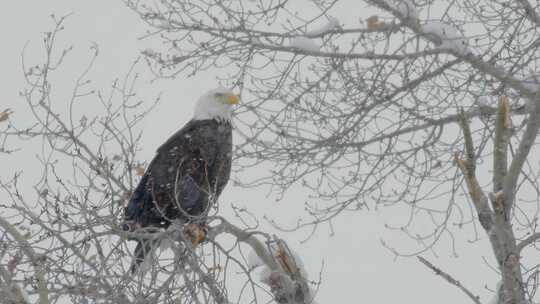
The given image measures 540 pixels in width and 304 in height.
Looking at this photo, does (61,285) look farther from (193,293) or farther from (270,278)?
(270,278)

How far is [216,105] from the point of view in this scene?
716cm

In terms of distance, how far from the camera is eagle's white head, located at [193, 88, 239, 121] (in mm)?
7105

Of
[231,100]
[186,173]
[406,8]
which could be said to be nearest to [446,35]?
[406,8]

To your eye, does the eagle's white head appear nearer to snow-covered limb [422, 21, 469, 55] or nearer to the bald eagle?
the bald eagle

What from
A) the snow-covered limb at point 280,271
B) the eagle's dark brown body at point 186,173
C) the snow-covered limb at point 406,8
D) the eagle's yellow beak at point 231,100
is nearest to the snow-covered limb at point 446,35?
the snow-covered limb at point 406,8

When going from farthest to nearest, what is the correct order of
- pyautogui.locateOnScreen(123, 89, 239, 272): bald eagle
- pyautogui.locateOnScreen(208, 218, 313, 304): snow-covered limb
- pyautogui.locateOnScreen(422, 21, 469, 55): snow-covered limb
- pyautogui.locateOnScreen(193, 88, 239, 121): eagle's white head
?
pyautogui.locateOnScreen(422, 21, 469, 55): snow-covered limb < pyautogui.locateOnScreen(193, 88, 239, 121): eagle's white head < pyautogui.locateOnScreen(123, 89, 239, 272): bald eagle < pyautogui.locateOnScreen(208, 218, 313, 304): snow-covered limb

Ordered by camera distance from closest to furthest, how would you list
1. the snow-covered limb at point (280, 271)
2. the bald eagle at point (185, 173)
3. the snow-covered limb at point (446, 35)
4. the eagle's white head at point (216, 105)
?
the snow-covered limb at point (280, 271) < the bald eagle at point (185, 173) < the eagle's white head at point (216, 105) < the snow-covered limb at point (446, 35)

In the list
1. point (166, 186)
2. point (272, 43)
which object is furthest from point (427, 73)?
point (166, 186)

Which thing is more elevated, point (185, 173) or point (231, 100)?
point (231, 100)

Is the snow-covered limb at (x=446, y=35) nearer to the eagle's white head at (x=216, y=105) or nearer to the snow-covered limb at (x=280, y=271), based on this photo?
the eagle's white head at (x=216, y=105)

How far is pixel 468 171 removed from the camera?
3.64 m

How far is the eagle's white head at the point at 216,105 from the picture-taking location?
23.3ft

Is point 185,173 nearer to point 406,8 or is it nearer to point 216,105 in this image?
point 216,105

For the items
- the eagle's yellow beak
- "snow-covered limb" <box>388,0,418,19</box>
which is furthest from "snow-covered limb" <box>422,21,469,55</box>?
the eagle's yellow beak
